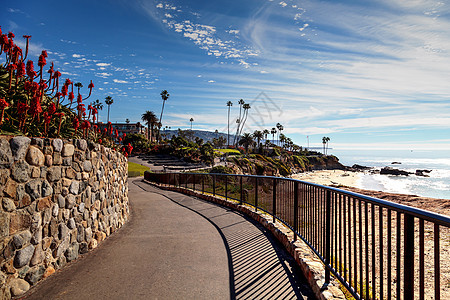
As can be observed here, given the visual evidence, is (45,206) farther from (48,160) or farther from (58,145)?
(58,145)

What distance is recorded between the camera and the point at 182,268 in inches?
174

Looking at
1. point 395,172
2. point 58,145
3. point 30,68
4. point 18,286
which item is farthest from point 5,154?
point 395,172

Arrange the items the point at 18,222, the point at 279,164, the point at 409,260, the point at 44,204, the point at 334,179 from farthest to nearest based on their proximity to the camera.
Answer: the point at 279,164 < the point at 334,179 < the point at 44,204 < the point at 18,222 < the point at 409,260

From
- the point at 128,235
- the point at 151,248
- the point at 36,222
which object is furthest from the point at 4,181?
the point at 128,235

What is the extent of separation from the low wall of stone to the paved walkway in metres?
0.28

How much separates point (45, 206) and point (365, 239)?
4.33 m

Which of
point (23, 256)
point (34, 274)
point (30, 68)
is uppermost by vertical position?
point (30, 68)

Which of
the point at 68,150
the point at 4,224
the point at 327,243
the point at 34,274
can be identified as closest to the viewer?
the point at 4,224

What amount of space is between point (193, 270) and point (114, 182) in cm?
374

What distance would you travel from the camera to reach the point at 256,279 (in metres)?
3.95

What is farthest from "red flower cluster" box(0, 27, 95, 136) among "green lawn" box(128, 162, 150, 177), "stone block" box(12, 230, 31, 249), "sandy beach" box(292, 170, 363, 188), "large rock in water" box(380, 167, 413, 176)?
"large rock in water" box(380, 167, 413, 176)

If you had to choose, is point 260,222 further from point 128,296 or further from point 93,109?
point 93,109

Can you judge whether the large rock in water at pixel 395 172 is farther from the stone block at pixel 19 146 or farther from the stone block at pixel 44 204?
the stone block at pixel 19 146

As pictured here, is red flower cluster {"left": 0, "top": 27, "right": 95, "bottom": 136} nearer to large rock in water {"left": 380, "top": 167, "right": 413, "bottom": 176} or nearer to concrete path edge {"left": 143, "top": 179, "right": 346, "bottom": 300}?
concrete path edge {"left": 143, "top": 179, "right": 346, "bottom": 300}
